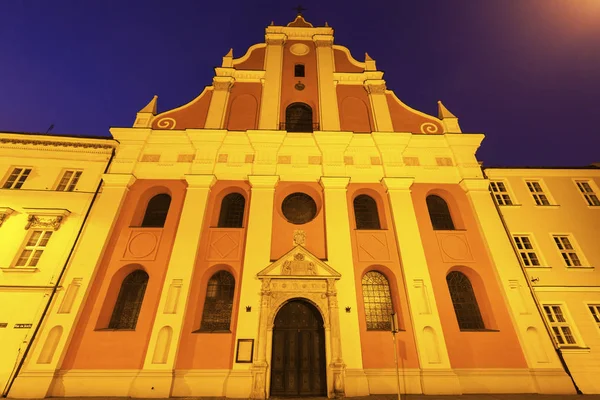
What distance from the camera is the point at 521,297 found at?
10.5m

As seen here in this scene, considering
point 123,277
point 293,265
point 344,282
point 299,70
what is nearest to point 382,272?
point 344,282

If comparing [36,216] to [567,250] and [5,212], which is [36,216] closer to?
[5,212]

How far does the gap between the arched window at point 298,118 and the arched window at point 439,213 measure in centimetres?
679

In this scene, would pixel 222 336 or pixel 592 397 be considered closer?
pixel 592 397

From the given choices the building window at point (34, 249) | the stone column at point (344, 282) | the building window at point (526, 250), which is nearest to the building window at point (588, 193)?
the building window at point (526, 250)

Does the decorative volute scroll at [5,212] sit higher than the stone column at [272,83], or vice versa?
the stone column at [272,83]

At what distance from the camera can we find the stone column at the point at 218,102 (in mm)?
14045

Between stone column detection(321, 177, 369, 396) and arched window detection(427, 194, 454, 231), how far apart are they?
413cm

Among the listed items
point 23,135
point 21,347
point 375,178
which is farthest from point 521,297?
point 23,135

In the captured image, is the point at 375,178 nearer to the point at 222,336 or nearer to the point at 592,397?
the point at 222,336

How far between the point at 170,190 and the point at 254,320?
6.90 metres

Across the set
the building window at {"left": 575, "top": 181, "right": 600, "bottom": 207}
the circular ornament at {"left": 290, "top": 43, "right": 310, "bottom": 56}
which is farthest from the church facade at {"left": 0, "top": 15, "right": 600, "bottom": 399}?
the building window at {"left": 575, "top": 181, "right": 600, "bottom": 207}

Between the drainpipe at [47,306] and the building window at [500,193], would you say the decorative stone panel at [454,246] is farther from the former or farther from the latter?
the drainpipe at [47,306]

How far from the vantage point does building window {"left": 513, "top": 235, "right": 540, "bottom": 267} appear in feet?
40.0
